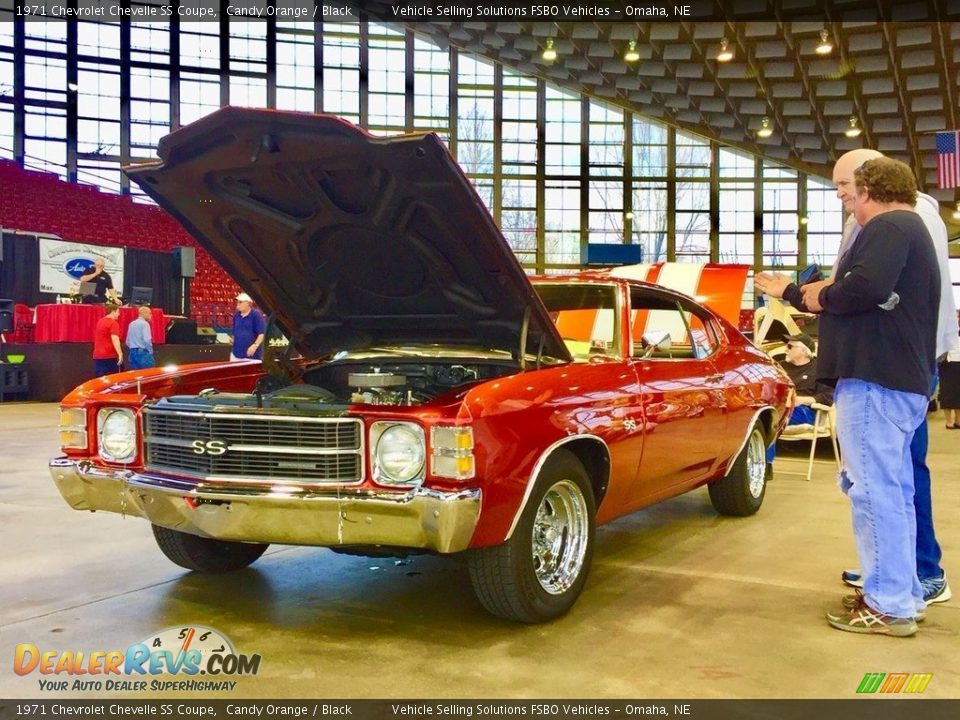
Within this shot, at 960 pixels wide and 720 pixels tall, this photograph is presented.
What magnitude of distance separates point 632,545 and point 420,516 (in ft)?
7.02

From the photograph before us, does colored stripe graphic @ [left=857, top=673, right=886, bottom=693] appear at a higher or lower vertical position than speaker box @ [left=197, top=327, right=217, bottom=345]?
lower

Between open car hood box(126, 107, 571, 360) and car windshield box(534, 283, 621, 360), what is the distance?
0.33 metres

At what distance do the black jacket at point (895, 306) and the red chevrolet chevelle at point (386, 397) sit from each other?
2.88ft

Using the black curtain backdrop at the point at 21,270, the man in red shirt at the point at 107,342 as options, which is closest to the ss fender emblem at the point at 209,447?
the man in red shirt at the point at 107,342

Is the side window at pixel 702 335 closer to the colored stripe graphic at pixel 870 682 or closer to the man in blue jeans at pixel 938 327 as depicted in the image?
the man in blue jeans at pixel 938 327

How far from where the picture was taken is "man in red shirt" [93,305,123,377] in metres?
12.1

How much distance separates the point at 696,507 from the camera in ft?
18.5

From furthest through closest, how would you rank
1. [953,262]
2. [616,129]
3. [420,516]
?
[616,129] < [953,262] < [420,516]

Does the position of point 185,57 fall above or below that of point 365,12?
below

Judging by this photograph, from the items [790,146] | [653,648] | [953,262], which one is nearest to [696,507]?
[653,648]

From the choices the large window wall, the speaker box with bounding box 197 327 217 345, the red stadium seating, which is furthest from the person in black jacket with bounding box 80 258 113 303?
the large window wall

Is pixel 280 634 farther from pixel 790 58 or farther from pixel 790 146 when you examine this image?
pixel 790 146

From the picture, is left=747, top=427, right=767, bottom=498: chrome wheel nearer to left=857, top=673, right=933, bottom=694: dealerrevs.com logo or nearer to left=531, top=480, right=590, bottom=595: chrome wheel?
left=531, top=480, right=590, bottom=595: chrome wheel

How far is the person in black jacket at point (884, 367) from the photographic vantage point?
3.00 meters
